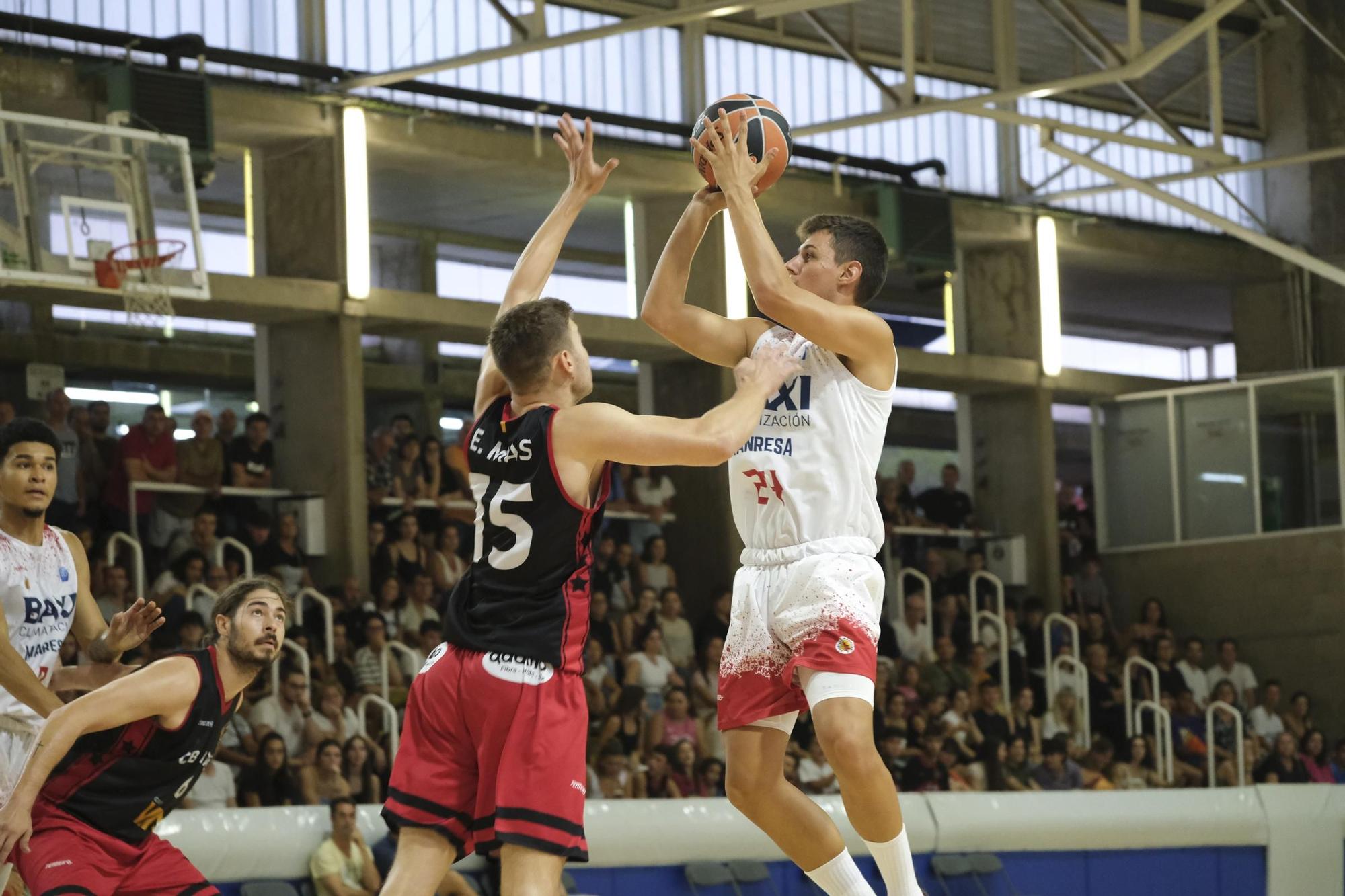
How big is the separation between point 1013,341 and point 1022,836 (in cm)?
1165

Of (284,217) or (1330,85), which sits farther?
(1330,85)

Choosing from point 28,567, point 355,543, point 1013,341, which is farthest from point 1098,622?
point 28,567

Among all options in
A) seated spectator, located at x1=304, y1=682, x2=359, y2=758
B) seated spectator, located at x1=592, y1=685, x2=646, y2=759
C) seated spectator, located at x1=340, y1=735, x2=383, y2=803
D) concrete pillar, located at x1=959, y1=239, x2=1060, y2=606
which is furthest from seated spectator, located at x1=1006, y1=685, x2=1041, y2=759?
seated spectator, located at x1=340, y1=735, x2=383, y2=803

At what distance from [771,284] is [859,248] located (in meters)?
0.52

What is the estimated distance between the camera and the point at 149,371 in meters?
20.7

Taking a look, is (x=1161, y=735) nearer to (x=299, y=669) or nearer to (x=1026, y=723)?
(x=1026, y=723)

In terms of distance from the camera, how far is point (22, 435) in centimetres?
684

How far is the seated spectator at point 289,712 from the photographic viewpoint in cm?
1280

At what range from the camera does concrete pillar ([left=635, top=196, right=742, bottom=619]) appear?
19.5 meters

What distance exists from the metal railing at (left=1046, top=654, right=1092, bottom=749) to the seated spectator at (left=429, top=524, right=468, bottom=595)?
6137 millimetres

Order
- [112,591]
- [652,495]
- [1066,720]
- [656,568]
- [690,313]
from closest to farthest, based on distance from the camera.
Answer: [690,313] < [112,591] < [656,568] < [1066,720] < [652,495]

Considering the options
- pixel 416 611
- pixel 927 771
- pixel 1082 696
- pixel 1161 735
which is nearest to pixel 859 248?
pixel 927 771

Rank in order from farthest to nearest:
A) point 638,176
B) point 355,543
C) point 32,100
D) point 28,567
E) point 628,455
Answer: point 638,176
point 355,543
point 32,100
point 28,567
point 628,455

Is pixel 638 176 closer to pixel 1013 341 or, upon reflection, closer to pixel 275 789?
pixel 1013 341
